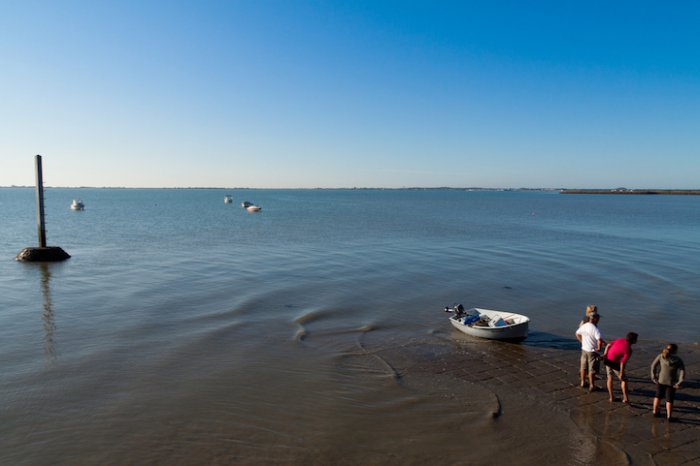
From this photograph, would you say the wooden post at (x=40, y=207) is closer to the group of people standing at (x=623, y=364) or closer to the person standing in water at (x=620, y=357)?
the group of people standing at (x=623, y=364)

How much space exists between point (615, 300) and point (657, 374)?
42.1ft

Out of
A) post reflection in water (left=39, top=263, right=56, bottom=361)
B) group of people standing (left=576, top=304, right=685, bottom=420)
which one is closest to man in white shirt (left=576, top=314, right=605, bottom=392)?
group of people standing (left=576, top=304, right=685, bottom=420)

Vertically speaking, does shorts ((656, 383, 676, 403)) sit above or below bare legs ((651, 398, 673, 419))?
above

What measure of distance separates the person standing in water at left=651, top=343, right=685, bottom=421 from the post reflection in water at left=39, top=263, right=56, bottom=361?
16.3 meters

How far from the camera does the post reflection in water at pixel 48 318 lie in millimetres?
14586

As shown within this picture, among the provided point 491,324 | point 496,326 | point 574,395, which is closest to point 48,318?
point 491,324

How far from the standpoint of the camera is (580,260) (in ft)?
109

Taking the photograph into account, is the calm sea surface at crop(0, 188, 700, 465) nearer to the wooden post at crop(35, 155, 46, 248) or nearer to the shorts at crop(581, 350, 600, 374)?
the shorts at crop(581, 350, 600, 374)

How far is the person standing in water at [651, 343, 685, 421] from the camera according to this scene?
9.61m

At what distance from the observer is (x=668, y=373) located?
382 inches

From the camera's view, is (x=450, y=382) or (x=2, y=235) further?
(x=2, y=235)

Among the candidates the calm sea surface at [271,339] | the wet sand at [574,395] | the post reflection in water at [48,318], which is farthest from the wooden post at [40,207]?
the wet sand at [574,395]

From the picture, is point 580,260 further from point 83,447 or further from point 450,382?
point 83,447

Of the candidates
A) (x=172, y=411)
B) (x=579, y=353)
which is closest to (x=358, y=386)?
(x=172, y=411)
